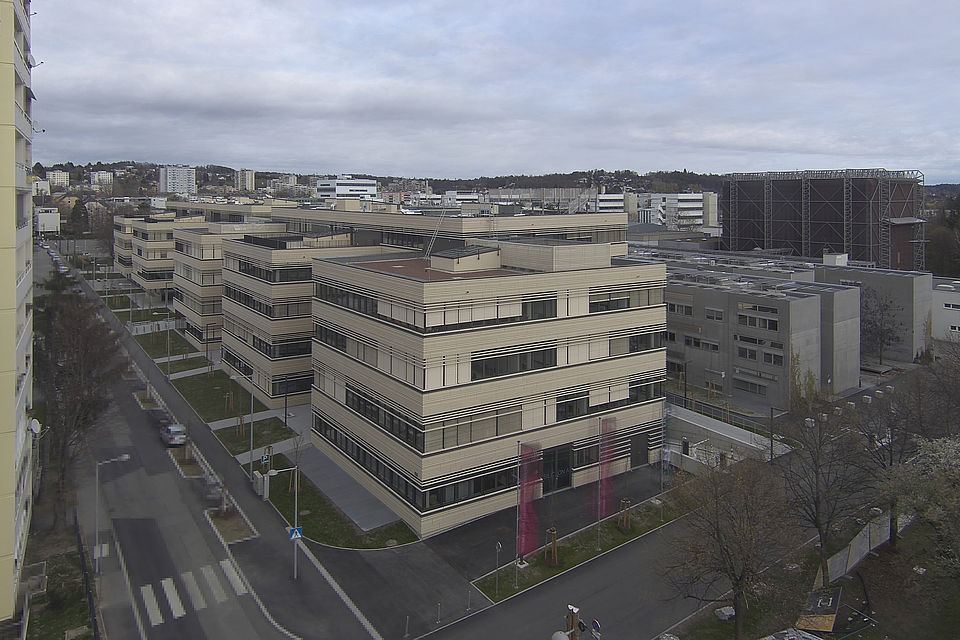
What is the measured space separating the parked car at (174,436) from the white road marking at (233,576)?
16521mm

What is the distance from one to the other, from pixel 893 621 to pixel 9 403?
114 ft

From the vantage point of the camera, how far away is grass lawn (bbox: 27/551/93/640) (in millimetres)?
24891

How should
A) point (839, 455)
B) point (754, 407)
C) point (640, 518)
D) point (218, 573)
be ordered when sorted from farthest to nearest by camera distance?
point (754, 407)
point (640, 518)
point (839, 455)
point (218, 573)

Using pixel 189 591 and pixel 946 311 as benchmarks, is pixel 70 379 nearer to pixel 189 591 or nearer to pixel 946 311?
pixel 189 591

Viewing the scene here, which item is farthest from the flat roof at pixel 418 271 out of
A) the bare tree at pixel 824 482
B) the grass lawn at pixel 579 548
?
the bare tree at pixel 824 482

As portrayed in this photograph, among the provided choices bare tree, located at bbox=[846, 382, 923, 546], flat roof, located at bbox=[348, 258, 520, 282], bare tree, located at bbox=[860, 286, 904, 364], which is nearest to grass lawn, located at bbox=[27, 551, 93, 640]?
flat roof, located at bbox=[348, 258, 520, 282]

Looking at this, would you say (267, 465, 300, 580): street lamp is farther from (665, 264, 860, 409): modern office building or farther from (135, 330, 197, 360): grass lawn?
(135, 330, 197, 360): grass lawn

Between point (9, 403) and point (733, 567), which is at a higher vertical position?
point (9, 403)

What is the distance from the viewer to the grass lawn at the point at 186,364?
64312 mm

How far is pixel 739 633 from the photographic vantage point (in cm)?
2375

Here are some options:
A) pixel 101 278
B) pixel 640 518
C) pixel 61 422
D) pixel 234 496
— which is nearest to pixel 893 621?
pixel 640 518

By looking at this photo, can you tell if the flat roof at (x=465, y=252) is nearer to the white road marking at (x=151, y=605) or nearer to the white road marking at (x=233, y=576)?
the white road marking at (x=233, y=576)

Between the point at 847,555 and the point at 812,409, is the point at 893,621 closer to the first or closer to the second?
the point at 847,555

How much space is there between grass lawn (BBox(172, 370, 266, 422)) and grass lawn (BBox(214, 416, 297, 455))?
324cm
